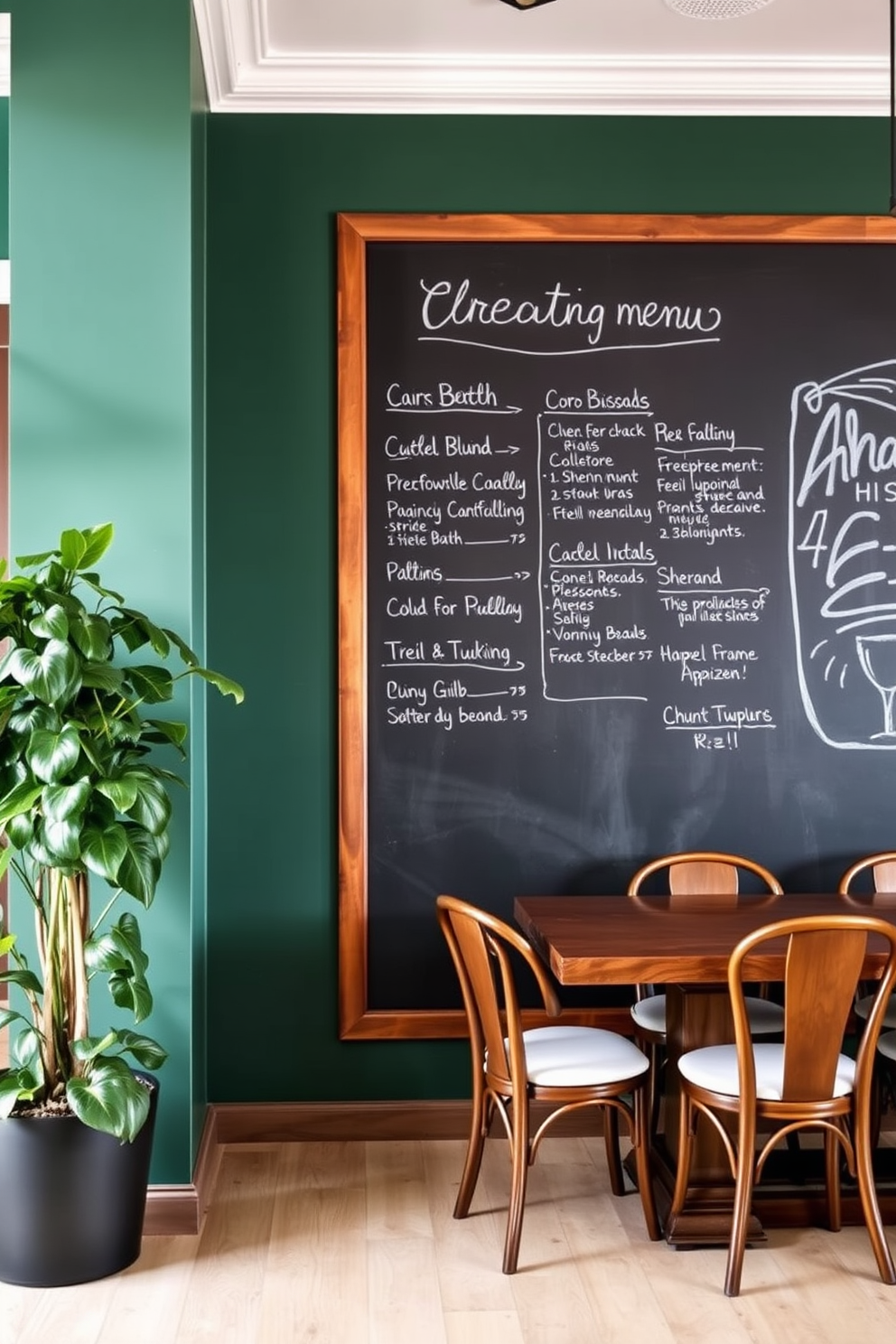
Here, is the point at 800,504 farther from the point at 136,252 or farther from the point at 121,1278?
the point at 121,1278

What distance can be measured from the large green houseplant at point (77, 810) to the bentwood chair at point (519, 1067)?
698mm

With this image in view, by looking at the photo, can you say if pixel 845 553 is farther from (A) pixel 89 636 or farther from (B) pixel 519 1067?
(A) pixel 89 636

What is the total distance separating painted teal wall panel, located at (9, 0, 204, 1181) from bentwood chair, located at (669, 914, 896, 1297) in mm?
1222

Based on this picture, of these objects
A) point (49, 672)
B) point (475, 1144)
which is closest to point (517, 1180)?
point (475, 1144)

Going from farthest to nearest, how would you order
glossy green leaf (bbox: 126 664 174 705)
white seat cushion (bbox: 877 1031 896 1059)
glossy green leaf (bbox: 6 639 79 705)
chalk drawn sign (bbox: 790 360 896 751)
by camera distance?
chalk drawn sign (bbox: 790 360 896 751), white seat cushion (bbox: 877 1031 896 1059), glossy green leaf (bbox: 126 664 174 705), glossy green leaf (bbox: 6 639 79 705)

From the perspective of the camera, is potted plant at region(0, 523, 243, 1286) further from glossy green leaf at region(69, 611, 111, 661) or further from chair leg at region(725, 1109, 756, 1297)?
chair leg at region(725, 1109, 756, 1297)

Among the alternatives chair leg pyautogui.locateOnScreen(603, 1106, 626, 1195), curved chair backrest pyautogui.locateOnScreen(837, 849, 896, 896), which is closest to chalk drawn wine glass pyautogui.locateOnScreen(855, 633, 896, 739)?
curved chair backrest pyautogui.locateOnScreen(837, 849, 896, 896)

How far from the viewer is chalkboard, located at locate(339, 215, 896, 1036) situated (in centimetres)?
335

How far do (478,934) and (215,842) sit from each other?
3.42ft

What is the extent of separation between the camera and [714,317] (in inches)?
134

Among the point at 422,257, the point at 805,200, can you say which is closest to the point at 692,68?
the point at 805,200

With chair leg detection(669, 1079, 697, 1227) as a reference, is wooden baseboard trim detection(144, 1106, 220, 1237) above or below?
below

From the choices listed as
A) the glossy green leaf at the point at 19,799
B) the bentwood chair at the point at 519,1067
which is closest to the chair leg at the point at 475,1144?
the bentwood chair at the point at 519,1067

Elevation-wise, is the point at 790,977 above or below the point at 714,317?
below
